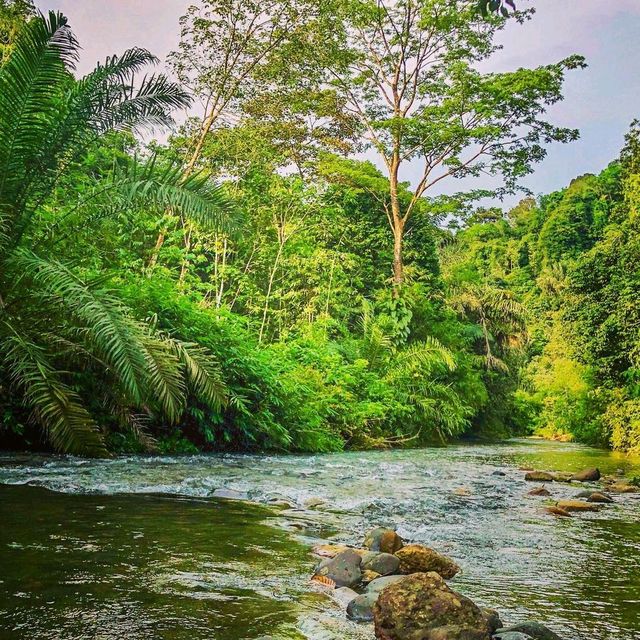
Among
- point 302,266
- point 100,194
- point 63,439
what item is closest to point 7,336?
point 63,439

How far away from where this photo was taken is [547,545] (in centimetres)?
464

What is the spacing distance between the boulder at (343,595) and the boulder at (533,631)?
750 millimetres

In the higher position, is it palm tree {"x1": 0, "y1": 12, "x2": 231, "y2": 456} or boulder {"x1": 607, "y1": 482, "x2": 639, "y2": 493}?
palm tree {"x1": 0, "y1": 12, "x2": 231, "y2": 456}

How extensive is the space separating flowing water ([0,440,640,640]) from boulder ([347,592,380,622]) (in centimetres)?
8

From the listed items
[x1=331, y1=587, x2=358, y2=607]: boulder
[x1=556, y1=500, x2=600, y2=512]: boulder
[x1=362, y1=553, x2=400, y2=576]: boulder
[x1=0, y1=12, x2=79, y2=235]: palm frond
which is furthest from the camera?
[x1=0, y1=12, x2=79, y2=235]: palm frond

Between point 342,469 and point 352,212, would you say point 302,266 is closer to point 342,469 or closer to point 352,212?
point 352,212

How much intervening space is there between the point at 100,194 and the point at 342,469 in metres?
5.19

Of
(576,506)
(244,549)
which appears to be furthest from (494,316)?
(244,549)

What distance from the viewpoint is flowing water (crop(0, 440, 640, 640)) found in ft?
8.74

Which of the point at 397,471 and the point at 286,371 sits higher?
the point at 286,371

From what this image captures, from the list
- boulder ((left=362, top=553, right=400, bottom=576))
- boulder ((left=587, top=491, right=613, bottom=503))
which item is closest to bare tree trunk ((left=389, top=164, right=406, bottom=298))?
boulder ((left=587, top=491, right=613, bottom=503))

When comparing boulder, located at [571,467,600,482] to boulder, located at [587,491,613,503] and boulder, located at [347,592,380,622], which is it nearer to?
boulder, located at [587,491,613,503]

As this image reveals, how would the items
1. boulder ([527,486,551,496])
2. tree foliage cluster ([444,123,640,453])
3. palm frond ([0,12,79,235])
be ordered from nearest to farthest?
boulder ([527,486,551,496]), palm frond ([0,12,79,235]), tree foliage cluster ([444,123,640,453])

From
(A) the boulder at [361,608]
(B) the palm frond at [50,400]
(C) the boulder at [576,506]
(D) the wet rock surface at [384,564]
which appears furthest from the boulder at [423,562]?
(B) the palm frond at [50,400]
